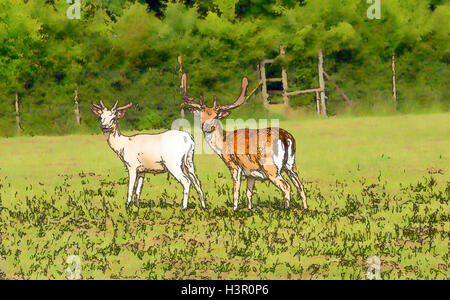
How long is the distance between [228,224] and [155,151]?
6.20ft

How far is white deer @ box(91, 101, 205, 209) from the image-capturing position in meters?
15.0

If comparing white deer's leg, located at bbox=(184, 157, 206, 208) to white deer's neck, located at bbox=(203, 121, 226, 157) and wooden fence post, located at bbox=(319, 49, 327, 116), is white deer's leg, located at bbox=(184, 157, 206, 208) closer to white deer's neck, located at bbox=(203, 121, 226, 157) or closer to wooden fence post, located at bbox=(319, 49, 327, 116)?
white deer's neck, located at bbox=(203, 121, 226, 157)

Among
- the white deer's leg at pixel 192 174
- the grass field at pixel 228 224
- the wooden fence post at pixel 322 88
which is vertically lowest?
the grass field at pixel 228 224

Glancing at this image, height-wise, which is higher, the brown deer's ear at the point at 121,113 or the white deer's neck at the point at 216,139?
the brown deer's ear at the point at 121,113

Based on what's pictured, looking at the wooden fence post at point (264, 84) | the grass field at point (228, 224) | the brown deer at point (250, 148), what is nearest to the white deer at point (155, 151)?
the brown deer at point (250, 148)

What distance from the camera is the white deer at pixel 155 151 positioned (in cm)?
1504

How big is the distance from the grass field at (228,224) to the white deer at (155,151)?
716 millimetres

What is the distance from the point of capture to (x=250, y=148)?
1451 centimetres

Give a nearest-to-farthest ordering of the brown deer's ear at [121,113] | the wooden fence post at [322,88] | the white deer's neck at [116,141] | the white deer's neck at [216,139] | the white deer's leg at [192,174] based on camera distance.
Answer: the brown deer's ear at [121,113] < the white deer's neck at [216,139] < the white deer's leg at [192,174] < the white deer's neck at [116,141] < the wooden fence post at [322,88]

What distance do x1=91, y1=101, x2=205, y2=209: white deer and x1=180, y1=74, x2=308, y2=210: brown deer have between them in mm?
591

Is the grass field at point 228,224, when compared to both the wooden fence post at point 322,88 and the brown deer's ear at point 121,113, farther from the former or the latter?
the wooden fence post at point 322,88

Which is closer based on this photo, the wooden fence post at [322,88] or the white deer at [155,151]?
the white deer at [155,151]
